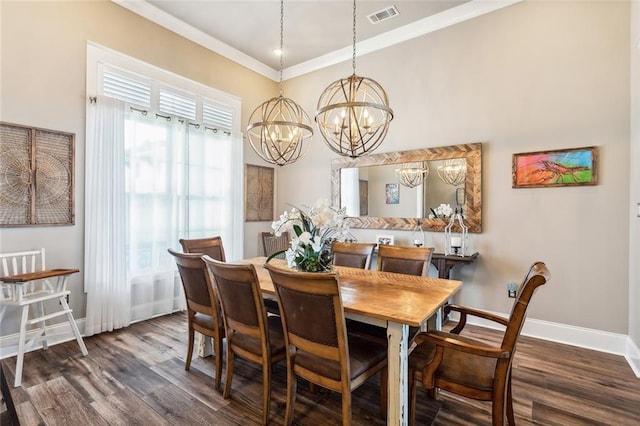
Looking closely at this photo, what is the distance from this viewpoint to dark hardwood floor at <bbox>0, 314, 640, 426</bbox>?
205cm

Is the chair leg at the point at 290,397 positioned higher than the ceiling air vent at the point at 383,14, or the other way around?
the ceiling air vent at the point at 383,14

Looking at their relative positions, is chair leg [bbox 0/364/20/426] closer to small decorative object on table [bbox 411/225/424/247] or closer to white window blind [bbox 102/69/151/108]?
white window blind [bbox 102/69/151/108]

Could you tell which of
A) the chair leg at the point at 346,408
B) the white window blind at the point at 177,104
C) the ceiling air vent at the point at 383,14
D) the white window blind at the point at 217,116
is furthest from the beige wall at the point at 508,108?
the chair leg at the point at 346,408

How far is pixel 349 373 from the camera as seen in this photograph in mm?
1677

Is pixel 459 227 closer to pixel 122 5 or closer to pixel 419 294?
pixel 419 294

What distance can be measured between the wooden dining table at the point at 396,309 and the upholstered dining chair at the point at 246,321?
0.22m

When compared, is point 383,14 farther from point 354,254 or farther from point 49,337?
point 49,337

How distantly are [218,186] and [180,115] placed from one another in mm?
1071

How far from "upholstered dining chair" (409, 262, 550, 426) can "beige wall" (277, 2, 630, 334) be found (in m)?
1.94

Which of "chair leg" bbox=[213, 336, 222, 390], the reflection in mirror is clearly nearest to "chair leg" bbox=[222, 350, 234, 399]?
"chair leg" bbox=[213, 336, 222, 390]

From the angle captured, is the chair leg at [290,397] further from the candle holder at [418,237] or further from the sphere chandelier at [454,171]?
the sphere chandelier at [454,171]

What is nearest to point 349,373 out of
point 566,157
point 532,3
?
point 566,157

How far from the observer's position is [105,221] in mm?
3393

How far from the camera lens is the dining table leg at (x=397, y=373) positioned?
5.60 feet
